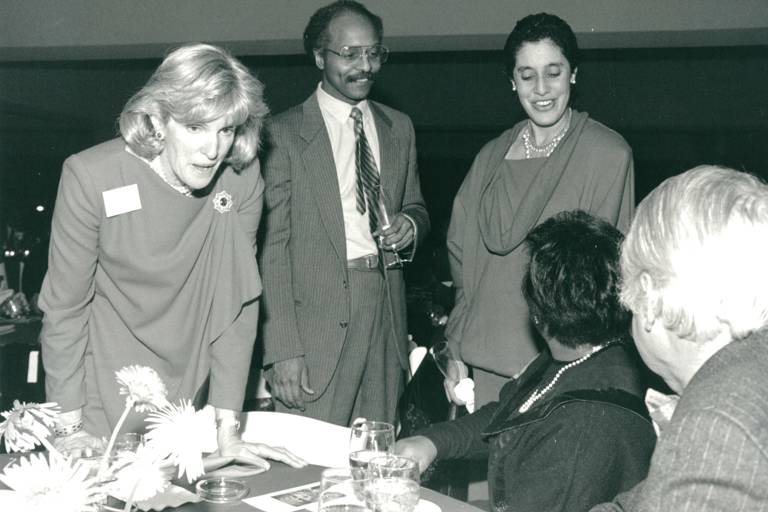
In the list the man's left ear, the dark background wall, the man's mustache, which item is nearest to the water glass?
the man's mustache

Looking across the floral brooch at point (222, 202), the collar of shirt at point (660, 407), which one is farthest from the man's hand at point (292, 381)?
the collar of shirt at point (660, 407)

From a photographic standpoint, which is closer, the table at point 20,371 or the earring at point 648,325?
the earring at point 648,325

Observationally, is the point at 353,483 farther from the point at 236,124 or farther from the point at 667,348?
the point at 236,124

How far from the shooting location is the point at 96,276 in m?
2.15

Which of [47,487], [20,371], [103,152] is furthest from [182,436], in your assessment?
[20,371]

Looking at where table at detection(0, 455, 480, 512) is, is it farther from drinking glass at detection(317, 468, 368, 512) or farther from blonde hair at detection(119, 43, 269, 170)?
blonde hair at detection(119, 43, 269, 170)

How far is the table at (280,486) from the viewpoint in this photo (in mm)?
1535

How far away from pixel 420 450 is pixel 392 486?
0.64 meters

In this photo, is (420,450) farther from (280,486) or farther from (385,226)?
(385,226)

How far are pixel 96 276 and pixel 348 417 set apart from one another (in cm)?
115

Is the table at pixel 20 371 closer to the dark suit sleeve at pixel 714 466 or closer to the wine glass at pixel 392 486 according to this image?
the wine glass at pixel 392 486

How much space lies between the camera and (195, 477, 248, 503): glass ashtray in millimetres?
1581

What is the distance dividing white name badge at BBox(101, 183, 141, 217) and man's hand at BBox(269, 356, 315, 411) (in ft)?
A: 3.06

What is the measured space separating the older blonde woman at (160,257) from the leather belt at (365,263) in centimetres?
71
